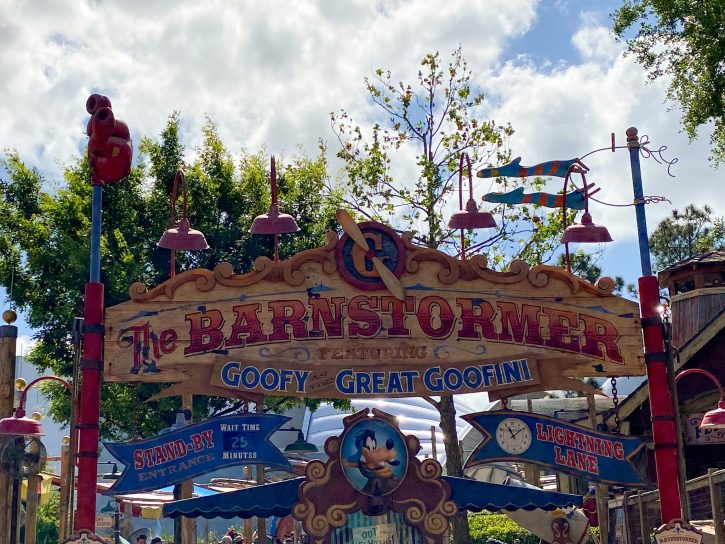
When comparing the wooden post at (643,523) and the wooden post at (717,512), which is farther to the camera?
the wooden post at (643,523)

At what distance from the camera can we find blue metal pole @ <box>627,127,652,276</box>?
12.8m

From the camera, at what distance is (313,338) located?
1280cm

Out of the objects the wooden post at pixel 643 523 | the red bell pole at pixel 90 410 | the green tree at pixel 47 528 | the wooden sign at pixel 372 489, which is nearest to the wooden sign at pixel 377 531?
the wooden sign at pixel 372 489

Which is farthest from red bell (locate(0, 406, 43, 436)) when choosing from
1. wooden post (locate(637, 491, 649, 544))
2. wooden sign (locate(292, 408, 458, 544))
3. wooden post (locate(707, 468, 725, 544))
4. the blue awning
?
wooden post (locate(637, 491, 649, 544))

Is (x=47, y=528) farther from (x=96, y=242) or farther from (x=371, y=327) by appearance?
(x=371, y=327)

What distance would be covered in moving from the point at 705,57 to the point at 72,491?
61.7ft

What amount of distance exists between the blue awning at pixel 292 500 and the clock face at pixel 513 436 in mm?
552

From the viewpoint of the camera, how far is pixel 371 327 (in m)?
12.9

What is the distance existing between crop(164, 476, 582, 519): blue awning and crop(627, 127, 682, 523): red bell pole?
113 cm

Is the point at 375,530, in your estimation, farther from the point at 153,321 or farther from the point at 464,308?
the point at 153,321

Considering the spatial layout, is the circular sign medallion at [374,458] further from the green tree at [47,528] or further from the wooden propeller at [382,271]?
the green tree at [47,528]

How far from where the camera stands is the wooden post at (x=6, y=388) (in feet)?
46.2

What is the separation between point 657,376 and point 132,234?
16423 mm

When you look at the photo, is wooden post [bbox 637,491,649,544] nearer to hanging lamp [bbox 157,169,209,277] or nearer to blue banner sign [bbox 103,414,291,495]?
blue banner sign [bbox 103,414,291,495]
